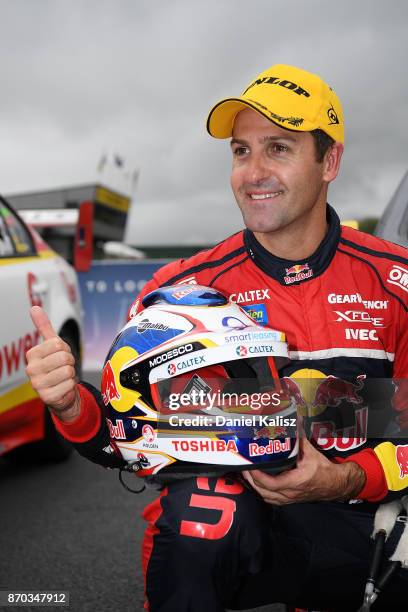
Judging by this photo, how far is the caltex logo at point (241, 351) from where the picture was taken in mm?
1649

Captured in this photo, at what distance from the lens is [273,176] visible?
2.14m

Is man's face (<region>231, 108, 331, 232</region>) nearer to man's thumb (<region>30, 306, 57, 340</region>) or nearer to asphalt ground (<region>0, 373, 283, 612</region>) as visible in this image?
man's thumb (<region>30, 306, 57, 340</region>)

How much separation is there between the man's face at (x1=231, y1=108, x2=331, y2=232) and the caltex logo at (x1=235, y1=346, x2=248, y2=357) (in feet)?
1.90

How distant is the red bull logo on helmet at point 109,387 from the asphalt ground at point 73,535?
1149 millimetres

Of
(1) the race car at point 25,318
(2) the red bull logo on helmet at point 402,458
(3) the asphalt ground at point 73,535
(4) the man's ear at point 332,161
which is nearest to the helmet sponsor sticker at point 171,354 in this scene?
(2) the red bull logo on helmet at point 402,458

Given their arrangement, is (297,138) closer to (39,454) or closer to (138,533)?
(138,533)

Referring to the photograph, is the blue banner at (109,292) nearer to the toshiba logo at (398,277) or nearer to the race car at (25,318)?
the race car at (25,318)

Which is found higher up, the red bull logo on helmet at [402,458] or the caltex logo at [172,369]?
the caltex logo at [172,369]

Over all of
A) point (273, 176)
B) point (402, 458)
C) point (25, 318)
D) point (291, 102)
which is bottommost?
point (25, 318)

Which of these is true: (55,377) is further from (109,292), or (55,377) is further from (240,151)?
(109,292)

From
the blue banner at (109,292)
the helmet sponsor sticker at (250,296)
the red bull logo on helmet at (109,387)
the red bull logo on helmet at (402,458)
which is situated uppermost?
the helmet sponsor sticker at (250,296)

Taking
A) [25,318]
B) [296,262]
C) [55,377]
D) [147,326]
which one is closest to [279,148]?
[296,262]

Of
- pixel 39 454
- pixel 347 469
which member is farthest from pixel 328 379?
pixel 39 454

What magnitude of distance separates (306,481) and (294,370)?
0.46 meters
